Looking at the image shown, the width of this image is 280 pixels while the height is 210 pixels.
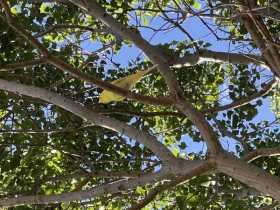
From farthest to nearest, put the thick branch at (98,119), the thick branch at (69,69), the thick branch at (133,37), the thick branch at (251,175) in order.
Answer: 1. the thick branch at (133,37)
2. the thick branch at (98,119)
3. the thick branch at (69,69)
4. the thick branch at (251,175)

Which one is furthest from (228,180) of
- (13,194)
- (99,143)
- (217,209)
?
(13,194)

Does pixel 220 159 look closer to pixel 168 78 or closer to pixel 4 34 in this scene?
pixel 168 78

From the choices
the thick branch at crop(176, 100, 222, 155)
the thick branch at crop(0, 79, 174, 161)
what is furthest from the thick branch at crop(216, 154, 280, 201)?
the thick branch at crop(0, 79, 174, 161)

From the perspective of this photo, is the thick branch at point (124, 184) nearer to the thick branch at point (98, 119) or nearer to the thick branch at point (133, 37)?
the thick branch at point (98, 119)

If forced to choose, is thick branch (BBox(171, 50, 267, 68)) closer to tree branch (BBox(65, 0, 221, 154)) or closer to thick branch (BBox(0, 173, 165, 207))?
tree branch (BBox(65, 0, 221, 154))

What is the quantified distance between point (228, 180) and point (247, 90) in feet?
3.00

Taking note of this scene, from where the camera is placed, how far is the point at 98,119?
306 cm

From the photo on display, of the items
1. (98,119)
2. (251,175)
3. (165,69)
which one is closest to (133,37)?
(165,69)

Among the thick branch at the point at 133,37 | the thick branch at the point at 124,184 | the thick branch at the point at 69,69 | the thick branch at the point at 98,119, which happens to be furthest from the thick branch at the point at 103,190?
the thick branch at the point at 133,37

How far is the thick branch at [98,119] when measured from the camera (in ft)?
9.39

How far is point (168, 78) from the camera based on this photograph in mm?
3129

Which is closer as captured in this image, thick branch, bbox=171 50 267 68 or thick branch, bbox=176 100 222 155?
thick branch, bbox=176 100 222 155

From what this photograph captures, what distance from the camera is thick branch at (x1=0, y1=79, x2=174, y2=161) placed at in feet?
9.39

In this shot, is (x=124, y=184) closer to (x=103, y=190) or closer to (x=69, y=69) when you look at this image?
(x=103, y=190)
